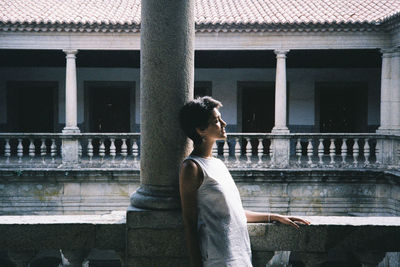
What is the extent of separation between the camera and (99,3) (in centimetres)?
1248

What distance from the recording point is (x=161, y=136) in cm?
242

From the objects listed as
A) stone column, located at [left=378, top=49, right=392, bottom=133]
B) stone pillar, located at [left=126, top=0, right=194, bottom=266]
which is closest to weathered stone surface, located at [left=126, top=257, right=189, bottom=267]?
stone pillar, located at [left=126, top=0, right=194, bottom=266]

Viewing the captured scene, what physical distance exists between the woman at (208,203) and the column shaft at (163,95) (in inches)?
14.7

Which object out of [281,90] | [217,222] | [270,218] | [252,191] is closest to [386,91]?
[281,90]

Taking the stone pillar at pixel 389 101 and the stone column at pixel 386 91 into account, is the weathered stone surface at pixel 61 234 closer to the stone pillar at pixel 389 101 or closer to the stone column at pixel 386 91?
the stone pillar at pixel 389 101

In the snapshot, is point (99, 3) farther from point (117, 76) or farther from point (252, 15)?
point (252, 15)

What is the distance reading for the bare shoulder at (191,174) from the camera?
1.87 metres

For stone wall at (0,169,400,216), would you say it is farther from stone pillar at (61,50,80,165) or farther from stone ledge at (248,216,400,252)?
stone ledge at (248,216,400,252)

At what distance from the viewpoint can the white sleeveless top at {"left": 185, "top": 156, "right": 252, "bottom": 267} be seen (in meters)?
1.91

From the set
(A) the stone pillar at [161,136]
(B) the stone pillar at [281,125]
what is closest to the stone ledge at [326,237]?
(A) the stone pillar at [161,136]

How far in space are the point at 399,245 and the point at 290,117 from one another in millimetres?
12000

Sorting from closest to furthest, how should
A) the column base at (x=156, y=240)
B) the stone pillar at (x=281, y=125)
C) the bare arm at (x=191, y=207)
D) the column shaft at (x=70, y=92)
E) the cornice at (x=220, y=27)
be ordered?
1. the bare arm at (x=191, y=207)
2. the column base at (x=156, y=240)
3. the stone pillar at (x=281, y=125)
4. the cornice at (x=220, y=27)
5. the column shaft at (x=70, y=92)

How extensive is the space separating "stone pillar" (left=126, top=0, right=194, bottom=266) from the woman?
15.0 inches

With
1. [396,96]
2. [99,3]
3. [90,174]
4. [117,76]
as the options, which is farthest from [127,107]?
[396,96]
